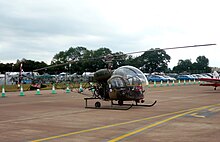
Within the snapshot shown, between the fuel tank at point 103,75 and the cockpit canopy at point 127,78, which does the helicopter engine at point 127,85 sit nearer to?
the cockpit canopy at point 127,78

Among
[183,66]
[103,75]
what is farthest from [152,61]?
[103,75]

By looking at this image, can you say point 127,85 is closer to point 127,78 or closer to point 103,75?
point 127,78

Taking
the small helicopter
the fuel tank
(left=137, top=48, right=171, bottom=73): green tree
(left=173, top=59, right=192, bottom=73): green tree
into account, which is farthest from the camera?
(left=173, top=59, right=192, bottom=73): green tree

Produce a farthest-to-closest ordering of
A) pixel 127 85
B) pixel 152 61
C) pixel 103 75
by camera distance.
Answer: pixel 152 61
pixel 103 75
pixel 127 85

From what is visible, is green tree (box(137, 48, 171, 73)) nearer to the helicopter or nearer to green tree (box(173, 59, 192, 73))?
green tree (box(173, 59, 192, 73))

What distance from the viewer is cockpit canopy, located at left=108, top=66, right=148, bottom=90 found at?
642 inches

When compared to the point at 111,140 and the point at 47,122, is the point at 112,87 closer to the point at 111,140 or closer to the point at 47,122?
the point at 47,122

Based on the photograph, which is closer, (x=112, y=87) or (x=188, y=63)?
(x=112, y=87)

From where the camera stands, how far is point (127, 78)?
16.3 m

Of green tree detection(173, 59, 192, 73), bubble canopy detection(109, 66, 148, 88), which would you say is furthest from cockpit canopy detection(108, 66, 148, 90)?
green tree detection(173, 59, 192, 73)

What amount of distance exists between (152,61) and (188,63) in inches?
1107

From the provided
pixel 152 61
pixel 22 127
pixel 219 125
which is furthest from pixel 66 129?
pixel 152 61

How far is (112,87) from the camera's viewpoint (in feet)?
54.4

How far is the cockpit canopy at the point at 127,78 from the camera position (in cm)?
1630
